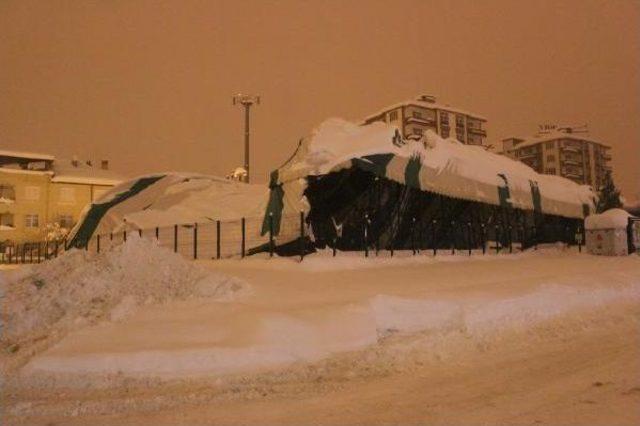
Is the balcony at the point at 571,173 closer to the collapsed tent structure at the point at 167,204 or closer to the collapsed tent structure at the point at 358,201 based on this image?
the collapsed tent structure at the point at 358,201

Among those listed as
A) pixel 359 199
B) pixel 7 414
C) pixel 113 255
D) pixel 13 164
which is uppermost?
pixel 13 164

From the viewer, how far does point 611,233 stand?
637 inches

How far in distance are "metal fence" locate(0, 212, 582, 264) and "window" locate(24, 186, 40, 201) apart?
38.2 metres

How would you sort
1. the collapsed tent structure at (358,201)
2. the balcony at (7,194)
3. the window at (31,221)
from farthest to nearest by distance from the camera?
1. the window at (31,221)
2. the balcony at (7,194)
3. the collapsed tent structure at (358,201)

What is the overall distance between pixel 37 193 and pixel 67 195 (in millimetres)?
2789

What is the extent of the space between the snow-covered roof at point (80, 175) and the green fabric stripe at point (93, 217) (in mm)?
37058

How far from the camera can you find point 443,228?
16.2m

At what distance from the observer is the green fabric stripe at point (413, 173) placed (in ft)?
42.7

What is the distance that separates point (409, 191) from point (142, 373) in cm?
1046

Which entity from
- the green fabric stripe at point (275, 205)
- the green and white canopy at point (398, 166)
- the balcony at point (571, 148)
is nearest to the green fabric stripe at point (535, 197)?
the green and white canopy at point (398, 166)

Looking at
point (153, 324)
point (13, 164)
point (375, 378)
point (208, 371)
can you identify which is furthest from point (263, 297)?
point (13, 164)

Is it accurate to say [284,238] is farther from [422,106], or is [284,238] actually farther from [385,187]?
[422,106]

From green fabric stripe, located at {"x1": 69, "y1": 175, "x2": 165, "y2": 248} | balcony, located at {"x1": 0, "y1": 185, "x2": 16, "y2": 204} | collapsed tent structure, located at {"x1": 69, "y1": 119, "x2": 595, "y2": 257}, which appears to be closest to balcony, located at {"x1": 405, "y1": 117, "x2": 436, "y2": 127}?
balcony, located at {"x1": 0, "y1": 185, "x2": 16, "y2": 204}

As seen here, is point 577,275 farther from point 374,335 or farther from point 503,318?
point 374,335
